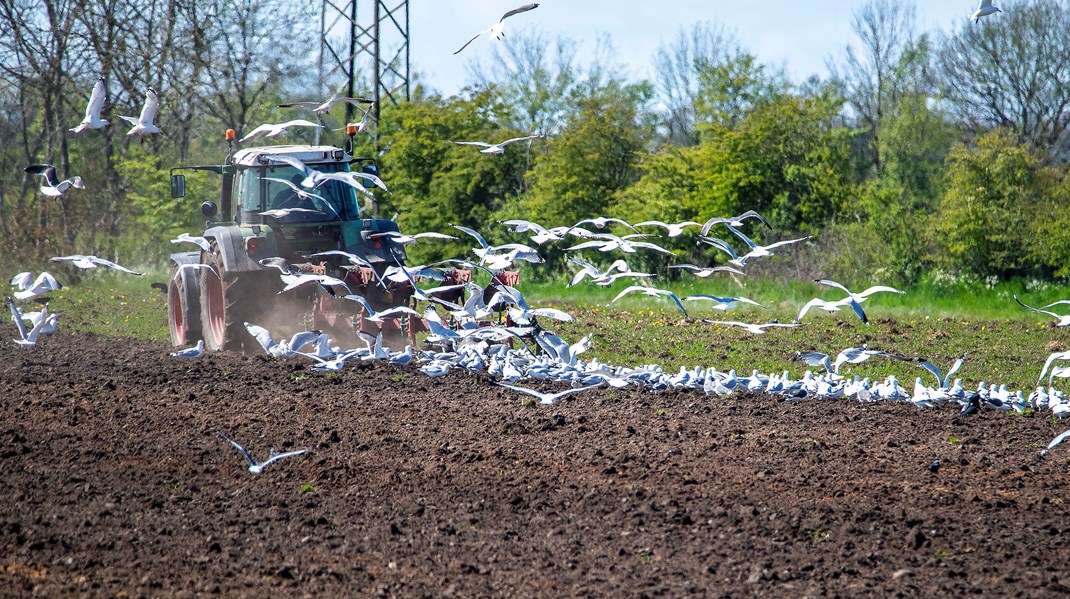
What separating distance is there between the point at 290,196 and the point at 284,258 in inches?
32.3

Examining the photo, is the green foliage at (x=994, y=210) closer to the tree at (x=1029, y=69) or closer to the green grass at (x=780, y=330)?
the green grass at (x=780, y=330)

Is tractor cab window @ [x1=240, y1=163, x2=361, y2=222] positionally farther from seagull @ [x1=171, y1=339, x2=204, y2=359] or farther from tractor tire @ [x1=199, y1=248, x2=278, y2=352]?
seagull @ [x1=171, y1=339, x2=204, y2=359]

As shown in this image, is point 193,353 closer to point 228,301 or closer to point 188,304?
point 228,301

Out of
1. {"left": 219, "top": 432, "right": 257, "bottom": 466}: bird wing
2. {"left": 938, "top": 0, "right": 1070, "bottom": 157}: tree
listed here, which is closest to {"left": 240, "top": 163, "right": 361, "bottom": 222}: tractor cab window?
{"left": 219, "top": 432, "right": 257, "bottom": 466}: bird wing

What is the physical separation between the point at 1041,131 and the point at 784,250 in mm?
14121

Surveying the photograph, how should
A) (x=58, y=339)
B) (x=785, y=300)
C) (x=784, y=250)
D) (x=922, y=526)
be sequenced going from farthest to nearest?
1. (x=784, y=250)
2. (x=785, y=300)
3. (x=58, y=339)
4. (x=922, y=526)

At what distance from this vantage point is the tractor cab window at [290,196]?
1090 cm

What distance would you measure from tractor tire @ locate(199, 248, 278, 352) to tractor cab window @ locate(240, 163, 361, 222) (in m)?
0.72

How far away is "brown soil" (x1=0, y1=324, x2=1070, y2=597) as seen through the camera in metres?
4.09

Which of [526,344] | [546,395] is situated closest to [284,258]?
[526,344]

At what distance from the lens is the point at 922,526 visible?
475 centimetres

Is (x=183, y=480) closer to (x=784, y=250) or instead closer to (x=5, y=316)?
(x=5, y=316)

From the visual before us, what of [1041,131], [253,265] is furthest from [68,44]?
[1041,131]

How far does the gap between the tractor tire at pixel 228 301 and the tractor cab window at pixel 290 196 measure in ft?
2.35
